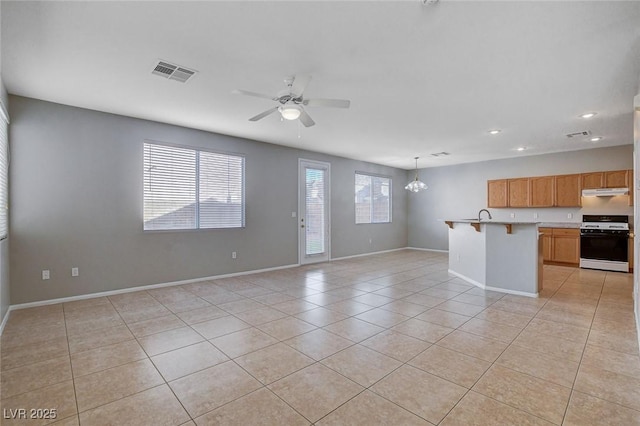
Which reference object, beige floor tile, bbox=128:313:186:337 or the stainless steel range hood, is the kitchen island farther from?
beige floor tile, bbox=128:313:186:337

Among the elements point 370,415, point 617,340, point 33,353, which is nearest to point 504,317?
point 617,340

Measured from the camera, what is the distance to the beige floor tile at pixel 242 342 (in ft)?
8.98

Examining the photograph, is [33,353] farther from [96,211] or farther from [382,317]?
[382,317]

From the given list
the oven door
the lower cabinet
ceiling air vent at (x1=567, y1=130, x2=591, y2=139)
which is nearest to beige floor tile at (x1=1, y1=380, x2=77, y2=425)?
ceiling air vent at (x1=567, y1=130, x2=591, y2=139)

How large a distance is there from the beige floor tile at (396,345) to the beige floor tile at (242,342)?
0.95 metres

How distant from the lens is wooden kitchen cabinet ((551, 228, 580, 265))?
6.52 m

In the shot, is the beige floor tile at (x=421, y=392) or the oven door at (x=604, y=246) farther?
the oven door at (x=604, y=246)

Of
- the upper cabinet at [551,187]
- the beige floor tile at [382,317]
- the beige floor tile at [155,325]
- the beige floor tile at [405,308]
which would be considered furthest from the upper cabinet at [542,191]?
the beige floor tile at [155,325]

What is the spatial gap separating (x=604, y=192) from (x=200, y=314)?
7.97 meters

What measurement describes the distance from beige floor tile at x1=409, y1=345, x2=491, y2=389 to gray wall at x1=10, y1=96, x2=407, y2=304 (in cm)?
411

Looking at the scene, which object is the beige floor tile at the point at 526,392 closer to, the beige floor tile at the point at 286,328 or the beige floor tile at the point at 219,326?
the beige floor tile at the point at 286,328

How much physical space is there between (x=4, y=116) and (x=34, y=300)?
7.48ft

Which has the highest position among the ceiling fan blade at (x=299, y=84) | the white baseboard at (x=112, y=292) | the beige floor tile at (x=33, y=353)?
the ceiling fan blade at (x=299, y=84)

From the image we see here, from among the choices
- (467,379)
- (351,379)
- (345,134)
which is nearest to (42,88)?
(345,134)
